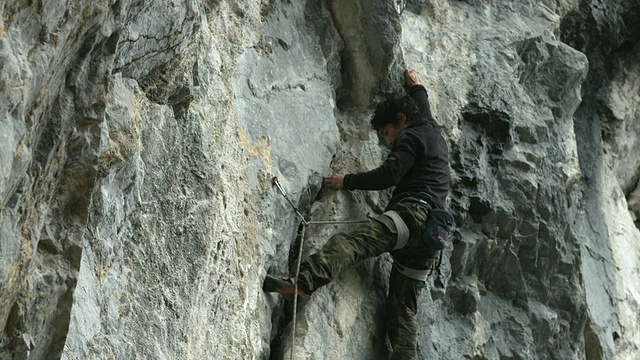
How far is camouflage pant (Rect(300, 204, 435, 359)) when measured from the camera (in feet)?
18.7

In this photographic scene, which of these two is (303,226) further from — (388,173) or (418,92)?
(418,92)

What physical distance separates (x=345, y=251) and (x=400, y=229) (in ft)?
1.46

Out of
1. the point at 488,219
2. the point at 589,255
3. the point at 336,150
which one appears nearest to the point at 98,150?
the point at 336,150

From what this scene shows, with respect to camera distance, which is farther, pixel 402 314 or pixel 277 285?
pixel 402 314

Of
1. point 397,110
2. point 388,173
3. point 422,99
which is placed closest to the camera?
point 388,173

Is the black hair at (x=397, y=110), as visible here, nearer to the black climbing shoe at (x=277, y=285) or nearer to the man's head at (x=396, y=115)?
the man's head at (x=396, y=115)

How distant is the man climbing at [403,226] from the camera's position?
586cm

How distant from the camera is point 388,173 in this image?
6066 mm

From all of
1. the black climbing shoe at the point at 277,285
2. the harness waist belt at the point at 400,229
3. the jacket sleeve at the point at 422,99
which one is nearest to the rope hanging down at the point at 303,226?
the black climbing shoe at the point at 277,285

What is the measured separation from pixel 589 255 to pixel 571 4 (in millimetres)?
2579

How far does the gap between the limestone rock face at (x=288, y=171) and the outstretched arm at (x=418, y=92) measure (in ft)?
0.41

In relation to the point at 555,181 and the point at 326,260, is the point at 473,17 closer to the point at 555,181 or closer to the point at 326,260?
the point at 555,181

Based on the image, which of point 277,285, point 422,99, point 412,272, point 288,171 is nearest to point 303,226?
point 288,171

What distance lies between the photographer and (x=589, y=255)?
8.69 metres
